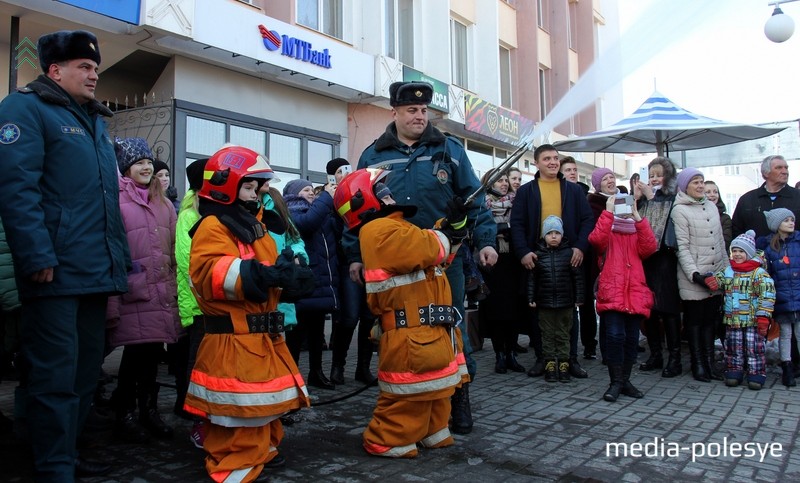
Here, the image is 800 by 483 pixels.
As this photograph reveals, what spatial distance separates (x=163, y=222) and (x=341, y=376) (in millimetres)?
2357

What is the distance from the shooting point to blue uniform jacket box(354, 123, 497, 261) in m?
4.39

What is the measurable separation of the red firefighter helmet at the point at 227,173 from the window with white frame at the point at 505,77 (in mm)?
19005

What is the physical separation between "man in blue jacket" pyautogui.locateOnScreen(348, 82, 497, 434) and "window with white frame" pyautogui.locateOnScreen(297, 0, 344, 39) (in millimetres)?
9893

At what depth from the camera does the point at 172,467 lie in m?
3.58

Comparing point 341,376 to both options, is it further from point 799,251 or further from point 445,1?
point 445,1

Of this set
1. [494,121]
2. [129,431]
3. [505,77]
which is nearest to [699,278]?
[129,431]

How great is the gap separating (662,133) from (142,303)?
784 cm

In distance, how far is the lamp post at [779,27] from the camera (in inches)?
394

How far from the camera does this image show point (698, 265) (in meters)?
6.21

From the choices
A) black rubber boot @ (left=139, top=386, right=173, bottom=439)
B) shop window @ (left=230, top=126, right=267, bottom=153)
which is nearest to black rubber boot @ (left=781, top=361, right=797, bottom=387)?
black rubber boot @ (left=139, top=386, right=173, bottom=439)

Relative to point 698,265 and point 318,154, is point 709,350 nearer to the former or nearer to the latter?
point 698,265

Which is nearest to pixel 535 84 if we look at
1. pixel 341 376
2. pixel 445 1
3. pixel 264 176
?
pixel 445 1

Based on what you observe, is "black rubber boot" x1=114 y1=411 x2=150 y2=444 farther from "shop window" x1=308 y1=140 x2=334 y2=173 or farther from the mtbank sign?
"shop window" x1=308 y1=140 x2=334 y2=173

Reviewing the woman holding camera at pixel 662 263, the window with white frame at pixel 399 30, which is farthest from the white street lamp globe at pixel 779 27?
the window with white frame at pixel 399 30
